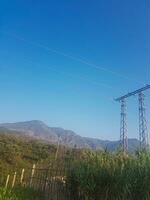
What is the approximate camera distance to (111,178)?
1296 cm

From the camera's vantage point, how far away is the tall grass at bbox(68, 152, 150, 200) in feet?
40.9

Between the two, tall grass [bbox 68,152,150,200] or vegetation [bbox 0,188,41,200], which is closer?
tall grass [bbox 68,152,150,200]

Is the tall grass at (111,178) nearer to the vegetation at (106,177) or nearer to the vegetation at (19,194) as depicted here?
the vegetation at (106,177)

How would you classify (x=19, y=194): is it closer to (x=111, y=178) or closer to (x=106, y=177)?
(x=106, y=177)

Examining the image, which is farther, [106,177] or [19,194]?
[19,194]

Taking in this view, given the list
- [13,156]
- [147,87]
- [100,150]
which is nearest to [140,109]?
[147,87]

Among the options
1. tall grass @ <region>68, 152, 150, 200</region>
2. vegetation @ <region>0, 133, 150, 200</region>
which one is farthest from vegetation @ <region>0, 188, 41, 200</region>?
tall grass @ <region>68, 152, 150, 200</region>

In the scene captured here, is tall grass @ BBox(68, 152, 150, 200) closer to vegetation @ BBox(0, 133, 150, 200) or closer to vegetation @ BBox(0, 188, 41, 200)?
vegetation @ BBox(0, 133, 150, 200)

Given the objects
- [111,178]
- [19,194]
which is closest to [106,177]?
[111,178]

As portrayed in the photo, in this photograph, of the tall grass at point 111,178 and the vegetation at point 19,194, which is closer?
the tall grass at point 111,178

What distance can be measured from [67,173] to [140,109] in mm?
23488

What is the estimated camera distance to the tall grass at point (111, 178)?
40.9ft

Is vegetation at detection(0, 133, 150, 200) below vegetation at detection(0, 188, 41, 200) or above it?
above

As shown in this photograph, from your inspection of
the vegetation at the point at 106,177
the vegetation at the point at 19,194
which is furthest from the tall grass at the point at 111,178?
the vegetation at the point at 19,194
